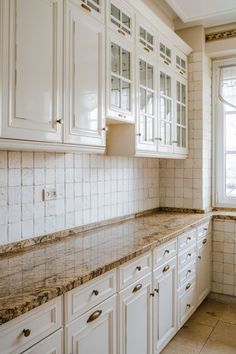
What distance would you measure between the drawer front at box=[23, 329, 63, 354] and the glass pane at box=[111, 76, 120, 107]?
139 cm

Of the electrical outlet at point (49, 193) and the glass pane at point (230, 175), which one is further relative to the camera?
the glass pane at point (230, 175)

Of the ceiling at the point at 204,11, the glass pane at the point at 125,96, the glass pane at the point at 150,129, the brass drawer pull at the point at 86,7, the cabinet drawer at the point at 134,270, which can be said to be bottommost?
the cabinet drawer at the point at 134,270

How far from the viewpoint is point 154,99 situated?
2.77 m

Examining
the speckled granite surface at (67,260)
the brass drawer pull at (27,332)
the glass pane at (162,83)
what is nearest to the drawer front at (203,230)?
the speckled granite surface at (67,260)

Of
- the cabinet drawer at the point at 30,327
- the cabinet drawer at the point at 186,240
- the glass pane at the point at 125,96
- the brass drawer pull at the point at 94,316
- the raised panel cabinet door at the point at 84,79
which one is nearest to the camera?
the cabinet drawer at the point at 30,327

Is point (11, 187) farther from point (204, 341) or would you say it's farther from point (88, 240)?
point (204, 341)

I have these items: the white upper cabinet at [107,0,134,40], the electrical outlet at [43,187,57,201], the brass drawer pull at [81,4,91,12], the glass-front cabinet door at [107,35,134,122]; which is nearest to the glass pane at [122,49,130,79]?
the glass-front cabinet door at [107,35,134,122]

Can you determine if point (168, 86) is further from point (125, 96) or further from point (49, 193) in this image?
point (49, 193)

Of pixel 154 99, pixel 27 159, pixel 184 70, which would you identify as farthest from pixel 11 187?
pixel 184 70

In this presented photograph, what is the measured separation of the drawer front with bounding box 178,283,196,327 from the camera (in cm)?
267

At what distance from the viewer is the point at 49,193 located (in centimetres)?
210

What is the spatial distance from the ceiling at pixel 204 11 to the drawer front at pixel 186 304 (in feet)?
8.01

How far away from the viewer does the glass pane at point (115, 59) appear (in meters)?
2.18

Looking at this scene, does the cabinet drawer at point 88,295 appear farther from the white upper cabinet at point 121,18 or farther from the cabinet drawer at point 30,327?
the white upper cabinet at point 121,18
